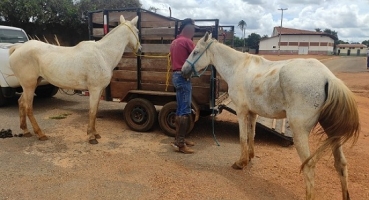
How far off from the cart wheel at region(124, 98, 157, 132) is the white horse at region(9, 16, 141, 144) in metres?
0.83

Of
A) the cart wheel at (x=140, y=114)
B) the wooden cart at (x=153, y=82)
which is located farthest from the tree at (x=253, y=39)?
the cart wheel at (x=140, y=114)

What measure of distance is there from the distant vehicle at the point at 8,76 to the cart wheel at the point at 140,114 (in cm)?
322

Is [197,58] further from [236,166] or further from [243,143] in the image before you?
[236,166]

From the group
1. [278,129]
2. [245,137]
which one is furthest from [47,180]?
[278,129]

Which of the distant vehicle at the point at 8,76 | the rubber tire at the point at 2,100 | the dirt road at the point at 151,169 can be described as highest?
the distant vehicle at the point at 8,76

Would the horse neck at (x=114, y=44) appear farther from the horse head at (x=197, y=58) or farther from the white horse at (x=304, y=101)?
the white horse at (x=304, y=101)

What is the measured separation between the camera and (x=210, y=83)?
18.5 feet

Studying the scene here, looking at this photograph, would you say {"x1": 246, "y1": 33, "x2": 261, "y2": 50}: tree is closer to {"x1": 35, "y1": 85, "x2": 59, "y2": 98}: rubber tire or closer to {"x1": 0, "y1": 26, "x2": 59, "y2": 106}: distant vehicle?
{"x1": 35, "y1": 85, "x2": 59, "y2": 98}: rubber tire

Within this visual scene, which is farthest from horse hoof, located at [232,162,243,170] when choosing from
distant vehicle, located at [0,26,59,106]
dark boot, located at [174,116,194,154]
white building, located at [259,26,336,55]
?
white building, located at [259,26,336,55]

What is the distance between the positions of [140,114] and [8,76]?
384cm

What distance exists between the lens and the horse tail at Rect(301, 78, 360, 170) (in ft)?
9.98

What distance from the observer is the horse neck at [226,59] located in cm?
445

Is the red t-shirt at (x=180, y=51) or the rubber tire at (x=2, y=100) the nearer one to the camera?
the red t-shirt at (x=180, y=51)

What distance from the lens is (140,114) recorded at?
20.3 ft
